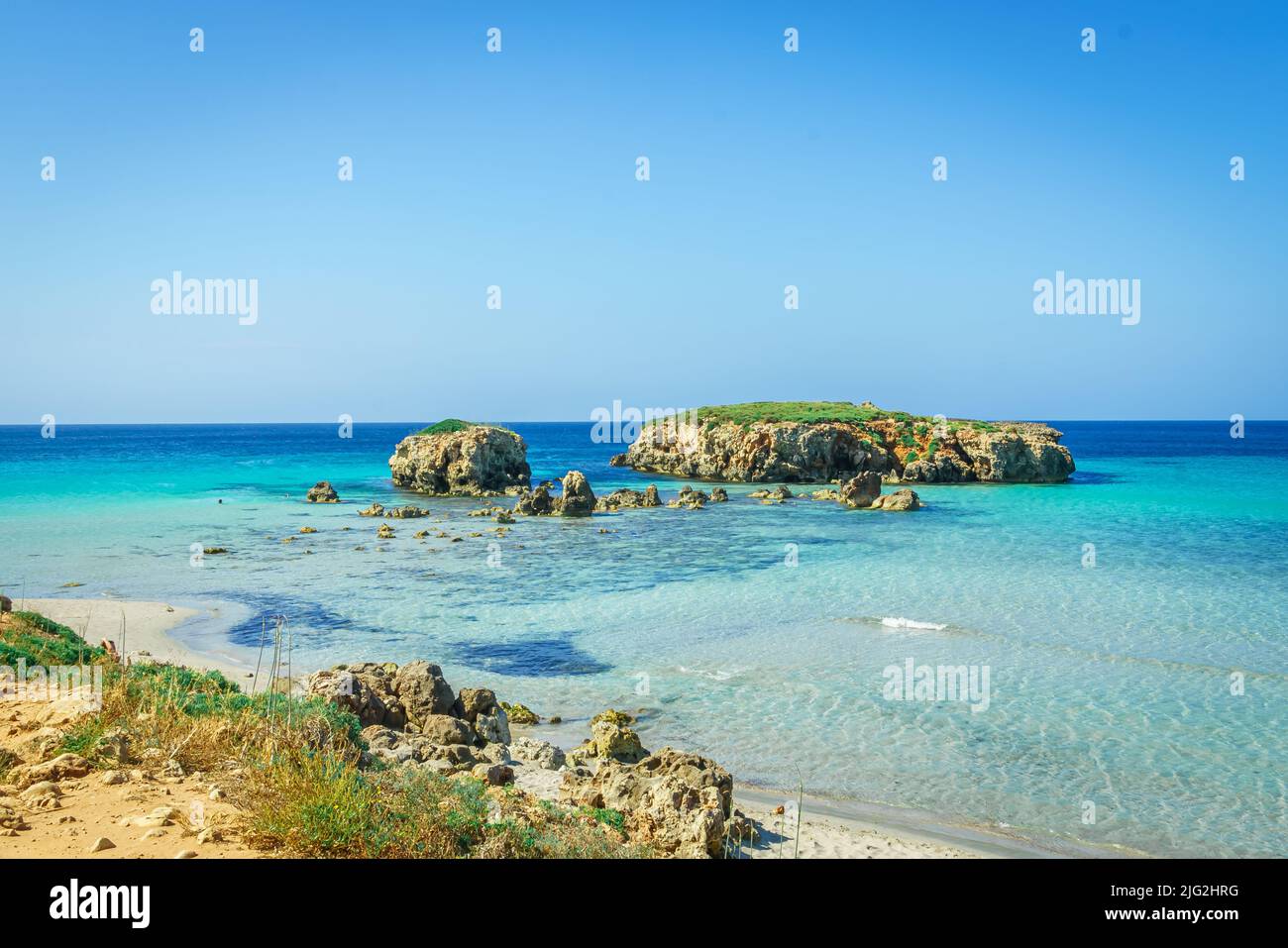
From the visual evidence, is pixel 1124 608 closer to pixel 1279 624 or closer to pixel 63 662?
pixel 1279 624

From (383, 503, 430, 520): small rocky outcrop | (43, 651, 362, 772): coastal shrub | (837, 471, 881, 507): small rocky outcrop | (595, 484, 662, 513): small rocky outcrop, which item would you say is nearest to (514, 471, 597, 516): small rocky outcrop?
(595, 484, 662, 513): small rocky outcrop

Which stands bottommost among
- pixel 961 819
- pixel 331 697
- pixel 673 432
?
pixel 961 819

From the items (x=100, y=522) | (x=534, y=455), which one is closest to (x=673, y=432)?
(x=534, y=455)

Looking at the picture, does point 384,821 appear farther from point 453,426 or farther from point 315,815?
point 453,426

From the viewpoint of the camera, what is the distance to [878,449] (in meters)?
69.3

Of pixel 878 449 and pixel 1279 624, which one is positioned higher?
pixel 878 449

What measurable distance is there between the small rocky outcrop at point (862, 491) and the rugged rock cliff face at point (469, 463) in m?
24.3

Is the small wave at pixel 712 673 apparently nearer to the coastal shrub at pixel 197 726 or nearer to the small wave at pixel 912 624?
the small wave at pixel 912 624

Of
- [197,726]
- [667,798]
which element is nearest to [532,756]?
[667,798]

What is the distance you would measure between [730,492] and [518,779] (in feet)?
167

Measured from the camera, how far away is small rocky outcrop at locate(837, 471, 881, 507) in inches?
1987

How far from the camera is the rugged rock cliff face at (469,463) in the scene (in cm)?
5919

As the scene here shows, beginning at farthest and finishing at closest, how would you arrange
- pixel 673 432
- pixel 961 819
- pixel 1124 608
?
1. pixel 673 432
2. pixel 1124 608
3. pixel 961 819

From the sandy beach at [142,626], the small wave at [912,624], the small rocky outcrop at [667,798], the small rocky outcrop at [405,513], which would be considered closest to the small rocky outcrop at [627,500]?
the small rocky outcrop at [405,513]
